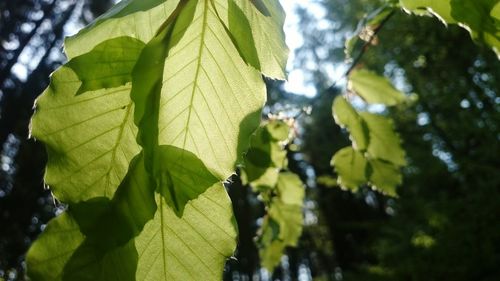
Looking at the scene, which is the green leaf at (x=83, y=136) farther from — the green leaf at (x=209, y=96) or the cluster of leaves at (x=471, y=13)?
the cluster of leaves at (x=471, y=13)

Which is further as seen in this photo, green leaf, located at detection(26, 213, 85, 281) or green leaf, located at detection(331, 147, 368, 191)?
green leaf, located at detection(331, 147, 368, 191)

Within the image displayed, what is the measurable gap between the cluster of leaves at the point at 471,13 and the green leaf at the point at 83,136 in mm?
215

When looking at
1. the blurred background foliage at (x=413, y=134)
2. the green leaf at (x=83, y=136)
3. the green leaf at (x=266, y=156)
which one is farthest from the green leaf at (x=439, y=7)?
the blurred background foliage at (x=413, y=134)

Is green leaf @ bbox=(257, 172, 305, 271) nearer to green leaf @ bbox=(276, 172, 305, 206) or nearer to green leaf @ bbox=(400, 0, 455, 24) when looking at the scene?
green leaf @ bbox=(276, 172, 305, 206)

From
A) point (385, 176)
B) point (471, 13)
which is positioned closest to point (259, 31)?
point (471, 13)

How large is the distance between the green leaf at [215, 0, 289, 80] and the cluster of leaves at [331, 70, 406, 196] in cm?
57

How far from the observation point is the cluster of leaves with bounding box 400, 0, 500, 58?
0.31 metres

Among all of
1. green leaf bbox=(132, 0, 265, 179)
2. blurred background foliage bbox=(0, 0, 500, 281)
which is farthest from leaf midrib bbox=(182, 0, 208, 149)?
A: blurred background foliage bbox=(0, 0, 500, 281)

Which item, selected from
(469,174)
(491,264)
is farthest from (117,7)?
(469,174)

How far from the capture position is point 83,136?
10.3 inches

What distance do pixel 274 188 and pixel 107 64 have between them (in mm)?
619

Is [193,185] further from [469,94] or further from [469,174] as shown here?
[469,94]

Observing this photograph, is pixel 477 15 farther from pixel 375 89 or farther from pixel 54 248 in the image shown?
pixel 375 89

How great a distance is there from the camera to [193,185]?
268 mm
